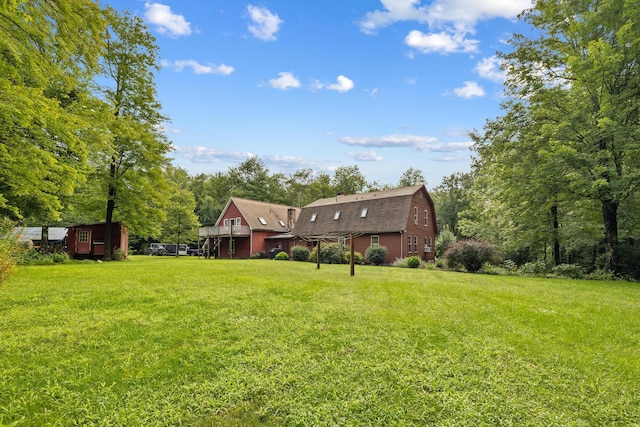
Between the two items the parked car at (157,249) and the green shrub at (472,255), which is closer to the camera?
the green shrub at (472,255)

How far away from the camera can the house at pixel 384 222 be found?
24.9 metres

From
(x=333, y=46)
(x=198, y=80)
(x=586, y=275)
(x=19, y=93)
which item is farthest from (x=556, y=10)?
(x=19, y=93)

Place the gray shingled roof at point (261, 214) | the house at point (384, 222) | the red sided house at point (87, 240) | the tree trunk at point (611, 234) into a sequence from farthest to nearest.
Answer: the gray shingled roof at point (261, 214) → the red sided house at point (87, 240) → the house at point (384, 222) → the tree trunk at point (611, 234)

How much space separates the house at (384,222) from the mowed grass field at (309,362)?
56.4ft

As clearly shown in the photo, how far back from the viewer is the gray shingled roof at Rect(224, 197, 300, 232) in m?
31.5

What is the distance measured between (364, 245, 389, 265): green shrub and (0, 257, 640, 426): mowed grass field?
1583 cm

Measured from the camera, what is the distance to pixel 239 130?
17250 millimetres

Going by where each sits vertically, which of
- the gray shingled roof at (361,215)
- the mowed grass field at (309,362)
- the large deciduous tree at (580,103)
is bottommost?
the mowed grass field at (309,362)

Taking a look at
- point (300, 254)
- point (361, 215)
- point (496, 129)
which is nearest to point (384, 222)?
point (361, 215)

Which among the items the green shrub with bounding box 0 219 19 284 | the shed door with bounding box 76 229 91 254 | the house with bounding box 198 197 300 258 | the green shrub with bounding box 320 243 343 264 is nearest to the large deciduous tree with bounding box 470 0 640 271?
the green shrub with bounding box 320 243 343 264

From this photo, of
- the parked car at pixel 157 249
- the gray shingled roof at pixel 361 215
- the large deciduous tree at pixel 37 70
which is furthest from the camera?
the parked car at pixel 157 249

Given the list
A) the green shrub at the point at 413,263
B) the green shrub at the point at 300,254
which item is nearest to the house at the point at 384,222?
the green shrub at the point at 300,254

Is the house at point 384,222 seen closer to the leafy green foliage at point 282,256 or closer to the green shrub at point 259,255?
the leafy green foliage at point 282,256

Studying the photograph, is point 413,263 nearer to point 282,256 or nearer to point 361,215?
point 361,215
